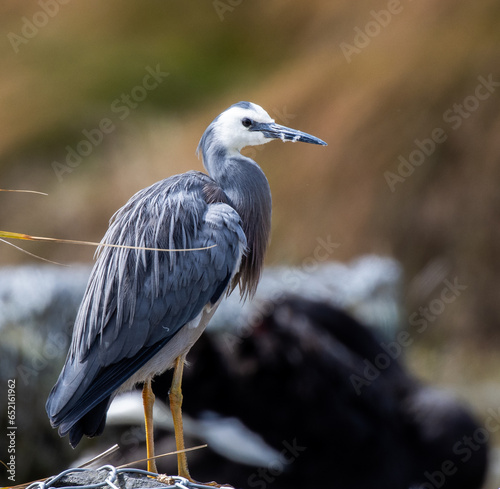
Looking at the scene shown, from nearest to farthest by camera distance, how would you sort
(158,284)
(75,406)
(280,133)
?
(75,406), (158,284), (280,133)

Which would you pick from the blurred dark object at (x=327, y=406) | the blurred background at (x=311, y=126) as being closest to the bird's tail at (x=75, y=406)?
the blurred dark object at (x=327, y=406)

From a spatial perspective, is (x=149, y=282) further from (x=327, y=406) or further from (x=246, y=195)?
(x=327, y=406)

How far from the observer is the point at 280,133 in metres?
2.19

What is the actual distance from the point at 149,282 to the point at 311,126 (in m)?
2.10

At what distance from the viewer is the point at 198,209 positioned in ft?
6.84

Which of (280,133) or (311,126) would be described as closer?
(280,133)

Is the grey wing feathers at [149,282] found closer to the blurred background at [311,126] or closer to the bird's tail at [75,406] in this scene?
the bird's tail at [75,406]

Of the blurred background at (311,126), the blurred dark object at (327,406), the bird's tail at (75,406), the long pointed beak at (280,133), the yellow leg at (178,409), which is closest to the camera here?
the bird's tail at (75,406)

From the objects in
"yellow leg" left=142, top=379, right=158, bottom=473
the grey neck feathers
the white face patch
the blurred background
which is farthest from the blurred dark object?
the white face patch

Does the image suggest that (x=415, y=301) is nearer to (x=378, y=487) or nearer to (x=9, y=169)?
(x=378, y=487)

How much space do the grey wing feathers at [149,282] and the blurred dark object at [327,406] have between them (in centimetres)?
138

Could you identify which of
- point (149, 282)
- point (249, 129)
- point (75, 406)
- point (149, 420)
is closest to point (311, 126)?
point (249, 129)

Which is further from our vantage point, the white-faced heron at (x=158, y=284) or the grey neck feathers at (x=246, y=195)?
the grey neck feathers at (x=246, y=195)

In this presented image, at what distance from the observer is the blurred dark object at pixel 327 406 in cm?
340
